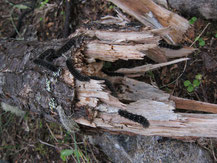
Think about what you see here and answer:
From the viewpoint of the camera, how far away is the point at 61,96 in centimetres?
231

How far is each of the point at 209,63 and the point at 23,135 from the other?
3993mm

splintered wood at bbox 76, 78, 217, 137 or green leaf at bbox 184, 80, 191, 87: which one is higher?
green leaf at bbox 184, 80, 191, 87

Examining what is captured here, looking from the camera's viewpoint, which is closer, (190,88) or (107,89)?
(107,89)

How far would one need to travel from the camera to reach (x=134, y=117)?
2150 millimetres

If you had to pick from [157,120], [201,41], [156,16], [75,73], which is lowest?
[157,120]

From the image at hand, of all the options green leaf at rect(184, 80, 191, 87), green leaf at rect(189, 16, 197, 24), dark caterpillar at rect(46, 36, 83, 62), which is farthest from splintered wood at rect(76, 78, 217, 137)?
green leaf at rect(189, 16, 197, 24)

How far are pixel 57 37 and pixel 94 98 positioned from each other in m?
2.50

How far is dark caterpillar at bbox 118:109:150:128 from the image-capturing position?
2.15m

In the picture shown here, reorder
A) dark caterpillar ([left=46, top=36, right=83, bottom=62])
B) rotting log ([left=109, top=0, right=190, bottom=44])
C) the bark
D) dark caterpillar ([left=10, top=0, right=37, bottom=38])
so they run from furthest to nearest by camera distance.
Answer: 1. dark caterpillar ([left=10, top=0, right=37, bottom=38])
2. rotting log ([left=109, top=0, right=190, bottom=44])
3. the bark
4. dark caterpillar ([left=46, top=36, right=83, bottom=62])

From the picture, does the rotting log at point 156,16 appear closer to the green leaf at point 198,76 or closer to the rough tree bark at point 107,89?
the rough tree bark at point 107,89

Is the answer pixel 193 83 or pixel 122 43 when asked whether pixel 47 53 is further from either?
pixel 193 83

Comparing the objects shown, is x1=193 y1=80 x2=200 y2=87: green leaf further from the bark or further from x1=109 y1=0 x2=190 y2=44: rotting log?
the bark

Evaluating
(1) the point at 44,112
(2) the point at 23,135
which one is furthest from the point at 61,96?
(2) the point at 23,135

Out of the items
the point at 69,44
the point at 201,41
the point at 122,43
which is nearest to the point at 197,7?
the point at 201,41
